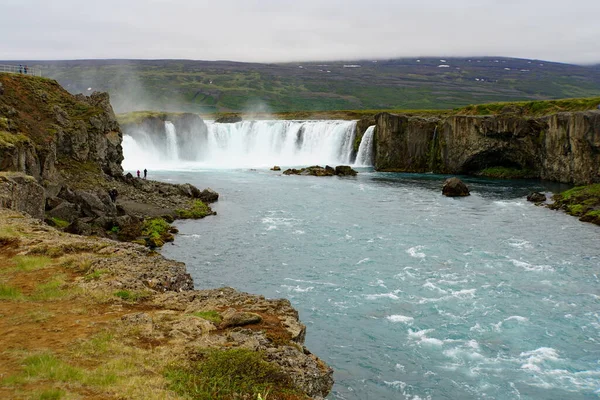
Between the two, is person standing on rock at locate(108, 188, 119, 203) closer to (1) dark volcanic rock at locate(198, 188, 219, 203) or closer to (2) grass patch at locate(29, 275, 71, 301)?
(1) dark volcanic rock at locate(198, 188, 219, 203)

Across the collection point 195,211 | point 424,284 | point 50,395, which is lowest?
point 424,284

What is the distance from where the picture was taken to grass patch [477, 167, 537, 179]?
72.9 m

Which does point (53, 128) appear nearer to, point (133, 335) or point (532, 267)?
point (133, 335)

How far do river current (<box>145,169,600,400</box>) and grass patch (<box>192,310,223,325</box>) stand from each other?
16.5 ft

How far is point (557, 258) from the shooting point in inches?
1241

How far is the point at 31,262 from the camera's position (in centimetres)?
1728

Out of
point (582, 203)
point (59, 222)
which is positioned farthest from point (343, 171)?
point (59, 222)

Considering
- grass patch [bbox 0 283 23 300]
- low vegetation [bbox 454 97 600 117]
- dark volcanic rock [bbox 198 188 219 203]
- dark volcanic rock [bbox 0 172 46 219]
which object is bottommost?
dark volcanic rock [bbox 198 188 219 203]

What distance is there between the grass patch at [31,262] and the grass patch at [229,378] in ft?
28.3

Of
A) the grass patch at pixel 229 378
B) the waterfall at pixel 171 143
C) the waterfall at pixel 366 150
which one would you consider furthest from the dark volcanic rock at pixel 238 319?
the waterfall at pixel 171 143

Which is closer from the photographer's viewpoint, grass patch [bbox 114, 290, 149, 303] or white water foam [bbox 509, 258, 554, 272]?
grass patch [bbox 114, 290, 149, 303]

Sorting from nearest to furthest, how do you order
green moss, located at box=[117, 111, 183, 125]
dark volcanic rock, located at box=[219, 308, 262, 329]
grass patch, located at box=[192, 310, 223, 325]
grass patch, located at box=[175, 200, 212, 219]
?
dark volcanic rock, located at box=[219, 308, 262, 329] → grass patch, located at box=[192, 310, 223, 325] → grass patch, located at box=[175, 200, 212, 219] → green moss, located at box=[117, 111, 183, 125]

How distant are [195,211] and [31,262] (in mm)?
27678

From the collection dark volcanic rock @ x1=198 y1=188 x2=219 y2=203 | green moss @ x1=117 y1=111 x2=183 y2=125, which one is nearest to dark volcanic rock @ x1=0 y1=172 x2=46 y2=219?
dark volcanic rock @ x1=198 y1=188 x2=219 y2=203
